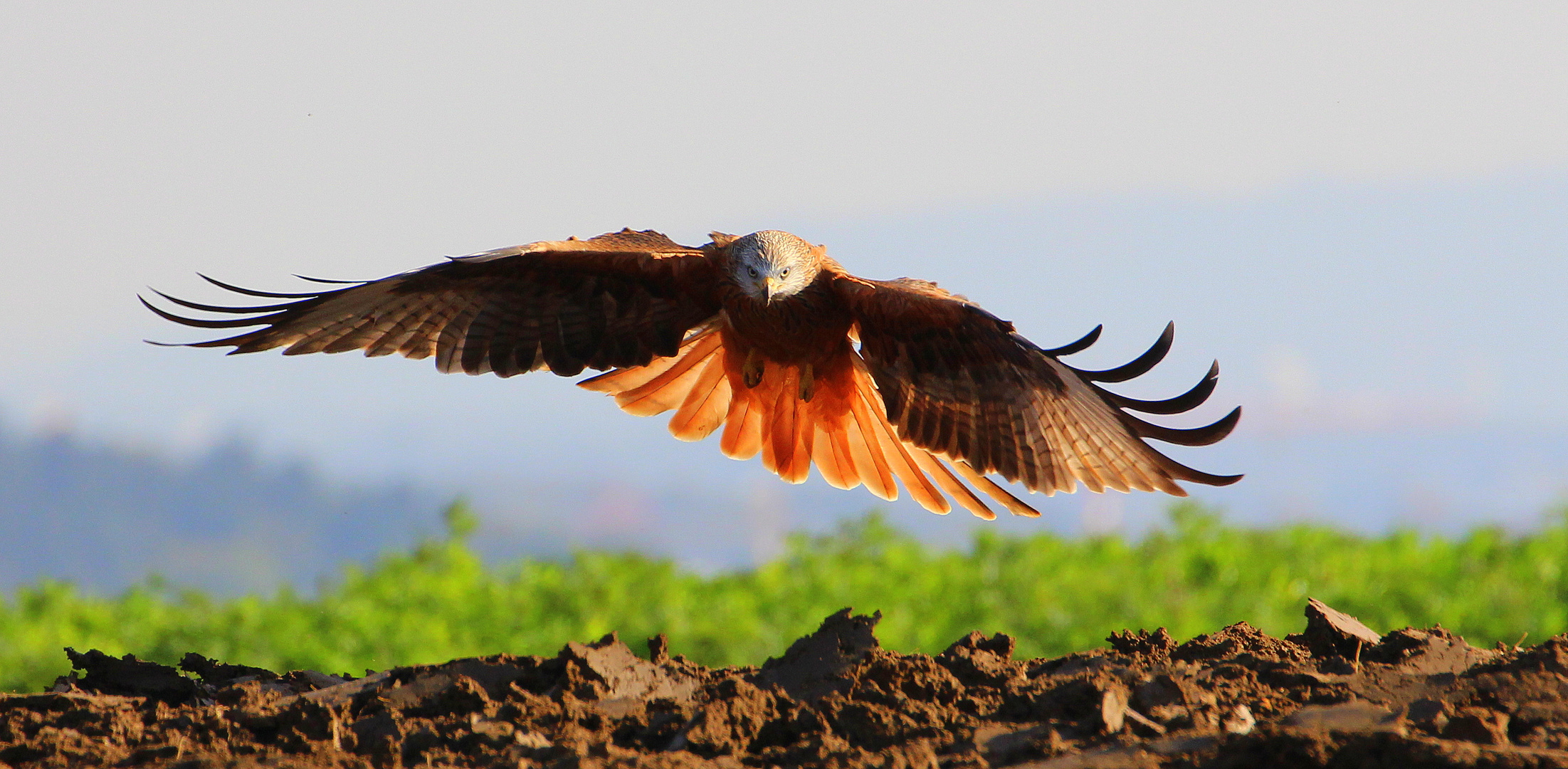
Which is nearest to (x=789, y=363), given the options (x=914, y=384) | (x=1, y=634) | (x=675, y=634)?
(x=914, y=384)

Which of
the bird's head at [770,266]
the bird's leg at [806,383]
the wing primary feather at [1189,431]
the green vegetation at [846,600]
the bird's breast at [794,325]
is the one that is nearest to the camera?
the wing primary feather at [1189,431]

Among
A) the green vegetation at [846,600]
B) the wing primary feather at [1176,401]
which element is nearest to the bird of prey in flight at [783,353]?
the wing primary feather at [1176,401]

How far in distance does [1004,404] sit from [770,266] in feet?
3.93

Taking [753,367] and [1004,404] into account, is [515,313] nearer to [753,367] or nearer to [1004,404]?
[753,367]

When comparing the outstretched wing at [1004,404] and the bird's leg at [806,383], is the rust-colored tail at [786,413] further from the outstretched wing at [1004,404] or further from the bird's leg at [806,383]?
the outstretched wing at [1004,404]

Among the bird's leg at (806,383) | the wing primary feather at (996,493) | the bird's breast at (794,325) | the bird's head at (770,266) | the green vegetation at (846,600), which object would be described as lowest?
the green vegetation at (846,600)

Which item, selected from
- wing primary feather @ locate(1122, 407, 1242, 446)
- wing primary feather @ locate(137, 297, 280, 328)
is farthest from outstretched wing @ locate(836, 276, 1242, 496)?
wing primary feather @ locate(137, 297, 280, 328)

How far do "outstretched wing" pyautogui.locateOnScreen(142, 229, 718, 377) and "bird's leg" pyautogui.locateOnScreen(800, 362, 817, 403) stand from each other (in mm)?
606

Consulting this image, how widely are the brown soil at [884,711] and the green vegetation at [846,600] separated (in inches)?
138

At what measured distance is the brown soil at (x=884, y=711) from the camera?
292cm

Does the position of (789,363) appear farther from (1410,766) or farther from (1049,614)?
(1410,766)

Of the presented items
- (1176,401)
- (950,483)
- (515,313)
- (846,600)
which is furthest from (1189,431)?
(846,600)

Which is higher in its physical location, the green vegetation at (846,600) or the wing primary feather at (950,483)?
the wing primary feather at (950,483)

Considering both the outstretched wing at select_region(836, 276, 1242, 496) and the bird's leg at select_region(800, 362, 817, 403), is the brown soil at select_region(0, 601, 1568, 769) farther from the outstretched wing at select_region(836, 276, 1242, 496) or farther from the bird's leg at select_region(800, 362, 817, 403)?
the bird's leg at select_region(800, 362, 817, 403)
